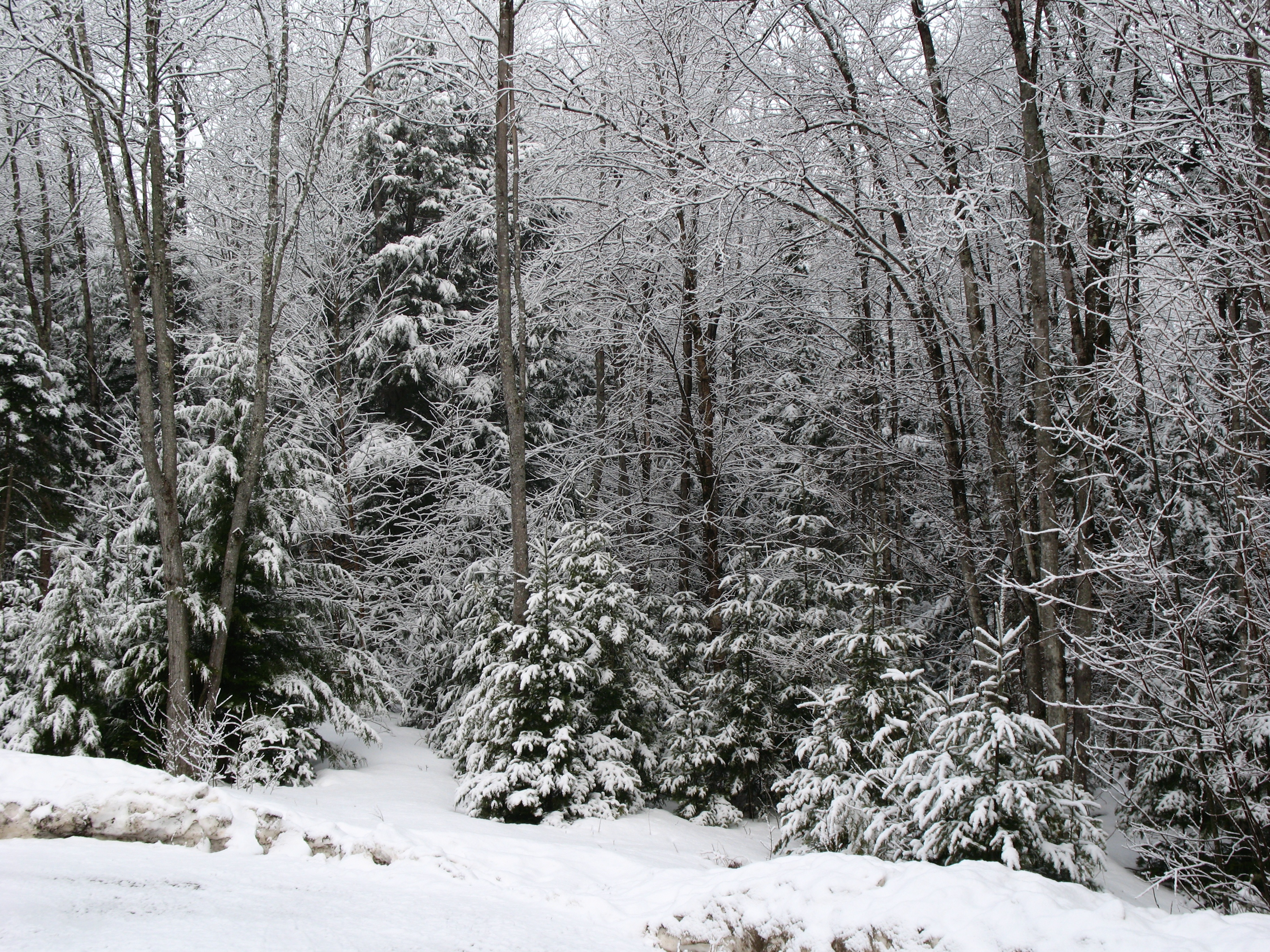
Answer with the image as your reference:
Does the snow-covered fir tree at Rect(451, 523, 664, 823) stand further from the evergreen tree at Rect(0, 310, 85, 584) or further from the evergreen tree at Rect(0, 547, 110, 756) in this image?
the evergreen tree at Rect(0, 310, 85, 584)

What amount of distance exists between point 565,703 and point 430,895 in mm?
4339

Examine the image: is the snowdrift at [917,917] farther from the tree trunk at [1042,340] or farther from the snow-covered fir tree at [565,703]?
the snow-covered fir tree at [565,703]

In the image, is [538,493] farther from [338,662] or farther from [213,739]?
[213,739]

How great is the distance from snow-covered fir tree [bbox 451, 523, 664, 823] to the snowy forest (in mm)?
60

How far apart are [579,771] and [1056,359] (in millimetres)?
8380

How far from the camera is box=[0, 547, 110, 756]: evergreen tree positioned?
280 inches

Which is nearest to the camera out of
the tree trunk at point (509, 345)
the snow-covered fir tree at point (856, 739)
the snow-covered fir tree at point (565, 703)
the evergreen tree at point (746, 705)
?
the snow-covered fir tree at point (856, 739)

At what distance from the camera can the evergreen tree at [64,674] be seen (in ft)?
23.3

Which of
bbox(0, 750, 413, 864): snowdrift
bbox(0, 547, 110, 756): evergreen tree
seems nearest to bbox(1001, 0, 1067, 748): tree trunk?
bbox(0, 750, 413, 864): snowdrift

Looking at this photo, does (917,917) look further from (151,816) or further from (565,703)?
(565,703)

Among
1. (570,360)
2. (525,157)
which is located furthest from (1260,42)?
(570,360)

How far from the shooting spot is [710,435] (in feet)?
38.9

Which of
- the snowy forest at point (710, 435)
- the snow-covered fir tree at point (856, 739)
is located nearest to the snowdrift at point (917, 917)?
the snowy forest at point (710, 435)

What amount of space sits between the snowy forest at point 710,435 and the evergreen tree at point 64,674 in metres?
0.04
